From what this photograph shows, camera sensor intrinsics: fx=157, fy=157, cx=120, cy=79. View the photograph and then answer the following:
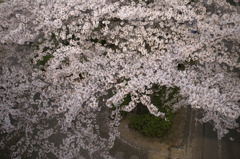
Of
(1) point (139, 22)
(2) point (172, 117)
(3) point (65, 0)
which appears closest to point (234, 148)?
(2) point (172, 117)

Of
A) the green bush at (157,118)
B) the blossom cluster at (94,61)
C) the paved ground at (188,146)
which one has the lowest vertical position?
the paved ground at (188,146)

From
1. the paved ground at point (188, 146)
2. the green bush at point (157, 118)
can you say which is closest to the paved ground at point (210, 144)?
the paved ground at point (188, 146)

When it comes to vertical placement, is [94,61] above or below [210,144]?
above

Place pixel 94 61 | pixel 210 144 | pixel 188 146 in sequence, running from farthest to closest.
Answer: pixel 210 144 < pixel 188 146 < pixel 94 61

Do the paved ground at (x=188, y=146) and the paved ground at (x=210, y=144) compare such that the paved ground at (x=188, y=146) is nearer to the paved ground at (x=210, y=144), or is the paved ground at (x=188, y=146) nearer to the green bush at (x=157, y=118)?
the paved ground at (x=210, y=144)

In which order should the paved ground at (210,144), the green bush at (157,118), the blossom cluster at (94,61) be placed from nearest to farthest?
the blossom cluster at (94,61) < the paved ground at (210,144) < the green bush at (157,118)

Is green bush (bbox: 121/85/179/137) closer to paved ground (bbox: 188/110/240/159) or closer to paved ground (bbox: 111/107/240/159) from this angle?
paved ground (bbox: 111/107/240/159)

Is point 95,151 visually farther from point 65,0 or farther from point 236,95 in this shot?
point 65,0

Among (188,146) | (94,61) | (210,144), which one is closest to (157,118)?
(188,146)

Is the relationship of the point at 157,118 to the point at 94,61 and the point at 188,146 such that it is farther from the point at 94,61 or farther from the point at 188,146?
the point at 94,61

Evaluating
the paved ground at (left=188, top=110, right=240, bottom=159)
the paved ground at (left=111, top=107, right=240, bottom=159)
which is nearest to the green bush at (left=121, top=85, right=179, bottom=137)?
the paved ground at (left=111, top=107, right=240, bottom=159)

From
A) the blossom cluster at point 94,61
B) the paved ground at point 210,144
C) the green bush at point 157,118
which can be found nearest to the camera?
the blossom cluster at point 94,61
